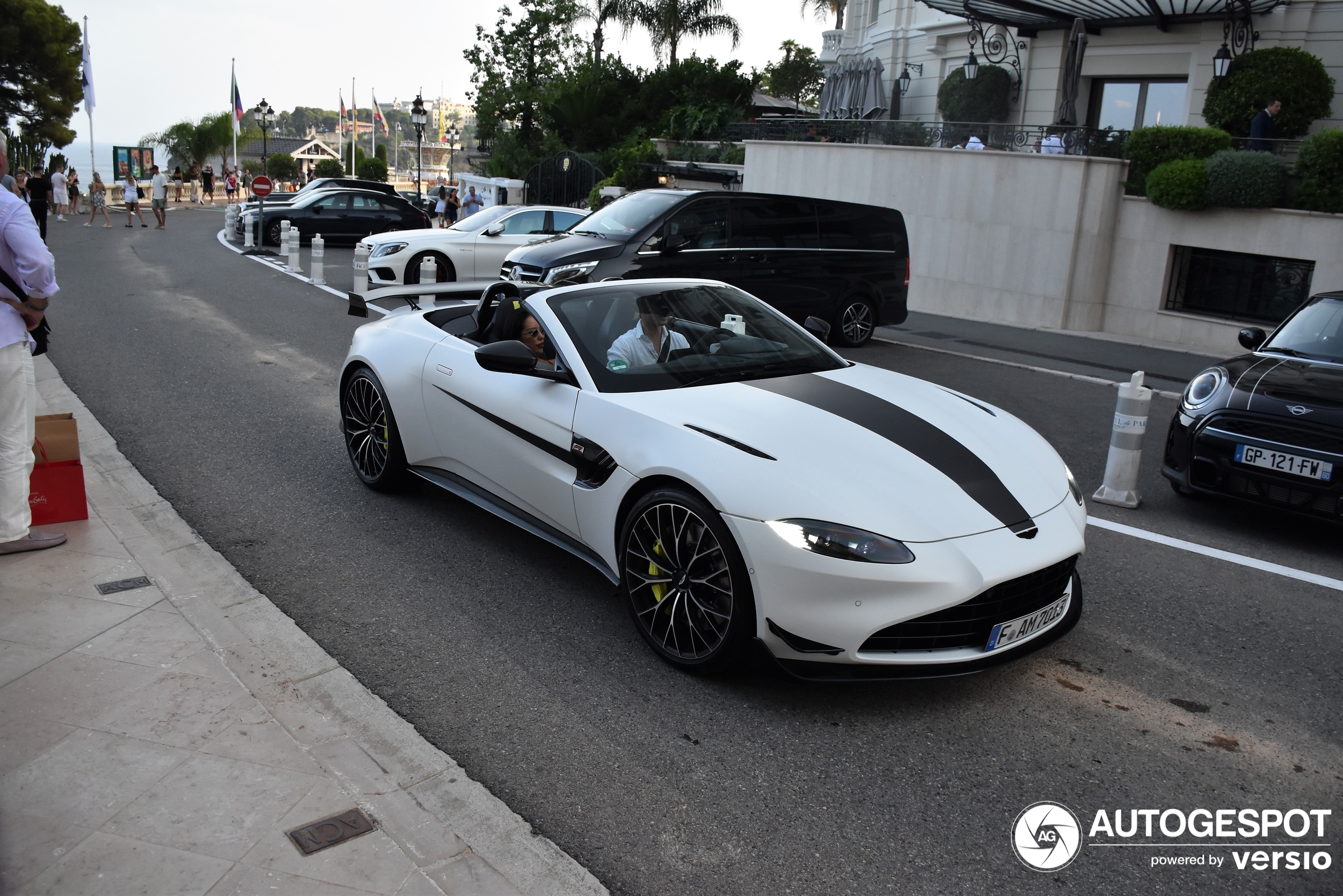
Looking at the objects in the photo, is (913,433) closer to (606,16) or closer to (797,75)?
(606,16)

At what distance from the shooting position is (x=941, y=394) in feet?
17.0

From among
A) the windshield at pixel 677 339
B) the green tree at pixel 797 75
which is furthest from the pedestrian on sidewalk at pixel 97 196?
the green tree at pixel 797 75

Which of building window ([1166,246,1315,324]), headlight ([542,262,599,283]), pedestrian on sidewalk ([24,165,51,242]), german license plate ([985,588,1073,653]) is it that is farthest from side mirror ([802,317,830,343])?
pedestrian on sidewalk ([24,165,51,242])

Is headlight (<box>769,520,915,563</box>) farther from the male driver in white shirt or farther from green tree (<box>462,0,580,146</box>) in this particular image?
green tree (<box>462,0,580,146</box>)

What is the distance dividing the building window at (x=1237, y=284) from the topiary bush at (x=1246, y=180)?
0.93m

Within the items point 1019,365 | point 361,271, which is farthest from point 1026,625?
point 361,271

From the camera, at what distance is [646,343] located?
511cm

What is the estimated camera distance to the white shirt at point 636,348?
16.3 feet

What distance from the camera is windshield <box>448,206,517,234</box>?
1859 cm

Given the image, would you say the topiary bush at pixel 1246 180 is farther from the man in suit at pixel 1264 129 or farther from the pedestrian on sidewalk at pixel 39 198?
the pedestrian on sidewalk at pixel 39 198

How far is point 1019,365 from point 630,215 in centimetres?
509

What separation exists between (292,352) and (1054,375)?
8.50 metres

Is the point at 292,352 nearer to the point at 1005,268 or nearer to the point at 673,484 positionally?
the point at 673,484

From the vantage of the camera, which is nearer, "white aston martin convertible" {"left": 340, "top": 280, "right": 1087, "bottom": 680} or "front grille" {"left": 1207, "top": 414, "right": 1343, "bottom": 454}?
"white aston martin convertible" {"left": 340, "top": 280, "right": 1087, "bottom": 680}
